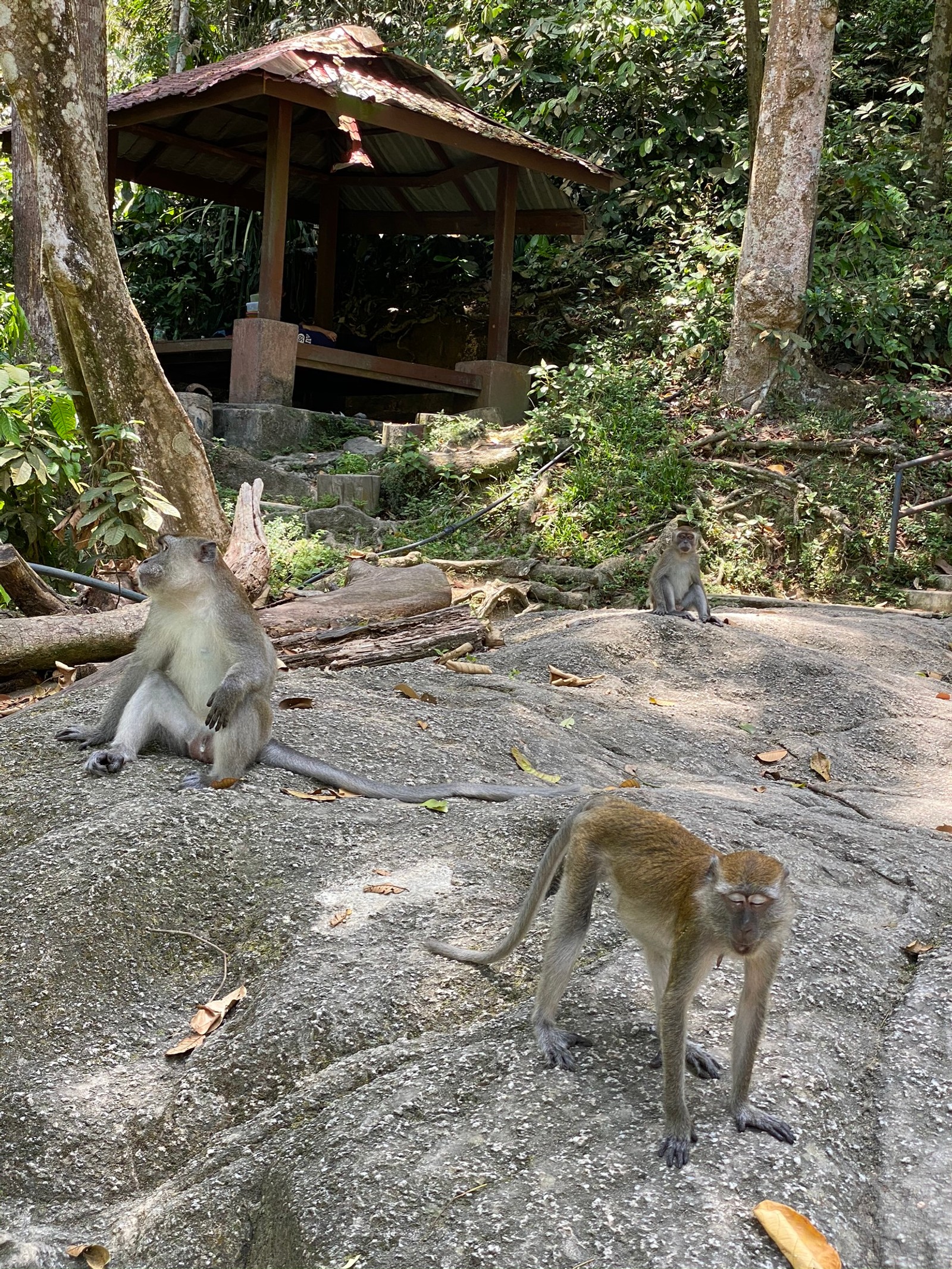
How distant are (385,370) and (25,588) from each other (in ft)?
29.5

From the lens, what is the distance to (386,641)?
24.4 feet

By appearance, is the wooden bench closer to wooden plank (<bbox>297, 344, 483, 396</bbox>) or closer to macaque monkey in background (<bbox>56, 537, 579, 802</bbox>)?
wooden plank (<bbox>297, 344, 483, 396</bbox>)

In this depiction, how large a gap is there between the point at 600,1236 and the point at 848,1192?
23.5 inches

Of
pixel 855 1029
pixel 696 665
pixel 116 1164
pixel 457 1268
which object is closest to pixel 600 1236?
pixel 457 1268

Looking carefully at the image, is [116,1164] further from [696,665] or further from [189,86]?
[189,86]

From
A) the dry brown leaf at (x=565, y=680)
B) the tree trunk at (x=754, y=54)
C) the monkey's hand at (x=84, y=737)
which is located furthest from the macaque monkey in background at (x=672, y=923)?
the tree trunk at (x=754, y=54)

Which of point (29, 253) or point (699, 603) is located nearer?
point (699, 603)

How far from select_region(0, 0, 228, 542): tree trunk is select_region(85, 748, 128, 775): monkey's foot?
153 inches

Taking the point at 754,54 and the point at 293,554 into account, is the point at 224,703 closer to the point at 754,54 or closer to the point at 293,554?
the point at 293,554

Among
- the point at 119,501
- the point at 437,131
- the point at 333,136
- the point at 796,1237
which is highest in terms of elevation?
the point at 333,136

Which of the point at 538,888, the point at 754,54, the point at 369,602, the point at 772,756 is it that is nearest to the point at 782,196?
the point at 754,54

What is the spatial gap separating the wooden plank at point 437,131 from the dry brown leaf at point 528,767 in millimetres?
9677

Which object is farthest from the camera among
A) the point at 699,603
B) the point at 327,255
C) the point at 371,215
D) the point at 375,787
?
the point at 371,215

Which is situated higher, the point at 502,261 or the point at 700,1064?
the point at 502,261
